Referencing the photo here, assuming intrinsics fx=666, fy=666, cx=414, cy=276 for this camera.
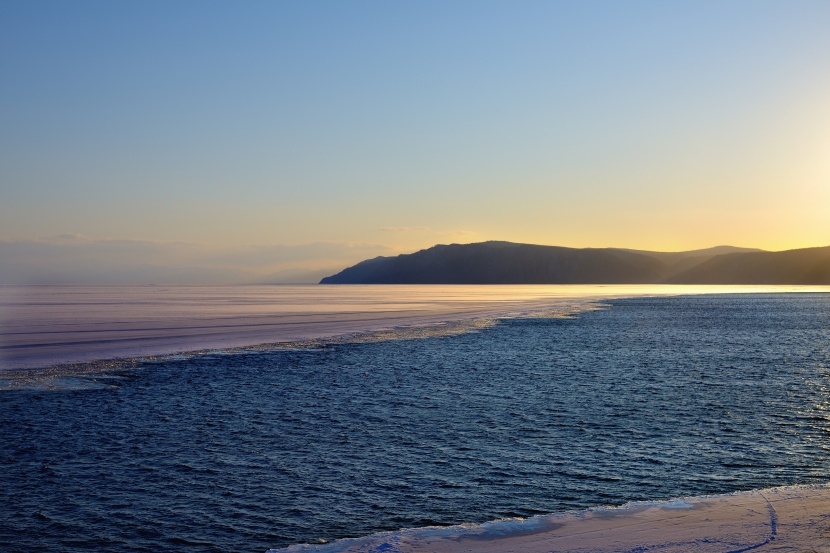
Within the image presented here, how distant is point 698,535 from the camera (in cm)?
924

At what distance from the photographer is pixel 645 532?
31.2 feet

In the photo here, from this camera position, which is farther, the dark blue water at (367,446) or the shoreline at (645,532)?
the dark blue water at (367,446)

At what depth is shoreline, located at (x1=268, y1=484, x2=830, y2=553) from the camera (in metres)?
8.89

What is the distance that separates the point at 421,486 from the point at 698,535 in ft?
16.5

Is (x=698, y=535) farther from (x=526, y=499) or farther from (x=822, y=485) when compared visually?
(x=822, y=485)

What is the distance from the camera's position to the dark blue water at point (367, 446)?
36.1 ft

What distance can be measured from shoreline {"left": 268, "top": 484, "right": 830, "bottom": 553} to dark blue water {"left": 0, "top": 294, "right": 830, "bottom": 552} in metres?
0.83

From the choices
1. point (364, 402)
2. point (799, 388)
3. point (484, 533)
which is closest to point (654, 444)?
point (484, 533)

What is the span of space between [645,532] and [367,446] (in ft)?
24.2

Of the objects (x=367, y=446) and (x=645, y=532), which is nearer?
(x=645, y=532)

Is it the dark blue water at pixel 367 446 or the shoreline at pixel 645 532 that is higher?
the shoreline at pixel 645 532

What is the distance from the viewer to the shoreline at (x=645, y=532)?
8.89 m

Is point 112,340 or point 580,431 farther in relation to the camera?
point 112,340

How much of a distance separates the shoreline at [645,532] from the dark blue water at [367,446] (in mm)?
826
